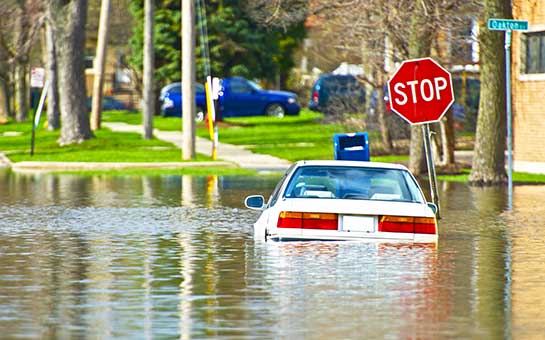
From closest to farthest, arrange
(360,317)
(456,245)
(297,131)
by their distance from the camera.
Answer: (360,317) → (456,245) → (297,131)

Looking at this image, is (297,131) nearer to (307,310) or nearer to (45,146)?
(45,146)

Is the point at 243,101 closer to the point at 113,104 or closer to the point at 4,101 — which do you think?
the point at 4,101

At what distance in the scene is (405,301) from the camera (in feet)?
41.0

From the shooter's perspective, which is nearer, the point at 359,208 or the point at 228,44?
the point at 359,208

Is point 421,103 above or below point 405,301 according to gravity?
above

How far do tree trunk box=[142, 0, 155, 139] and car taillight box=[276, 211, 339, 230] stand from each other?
33449 millimetres

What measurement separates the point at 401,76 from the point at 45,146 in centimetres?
2548

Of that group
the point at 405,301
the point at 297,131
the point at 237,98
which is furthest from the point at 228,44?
the point at 405,301

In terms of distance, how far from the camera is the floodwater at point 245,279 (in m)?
11.1

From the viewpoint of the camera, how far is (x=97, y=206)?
2472cm

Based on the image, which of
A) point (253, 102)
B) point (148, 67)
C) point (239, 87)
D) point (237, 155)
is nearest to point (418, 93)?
point (237, 155)

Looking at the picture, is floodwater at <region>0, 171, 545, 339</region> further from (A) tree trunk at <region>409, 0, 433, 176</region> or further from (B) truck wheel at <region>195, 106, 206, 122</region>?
(B) truck wheel at <region>195, 106, 206, 122</region>

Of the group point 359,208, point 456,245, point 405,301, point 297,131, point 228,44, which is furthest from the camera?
point 228,44

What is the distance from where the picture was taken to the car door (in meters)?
65.1
